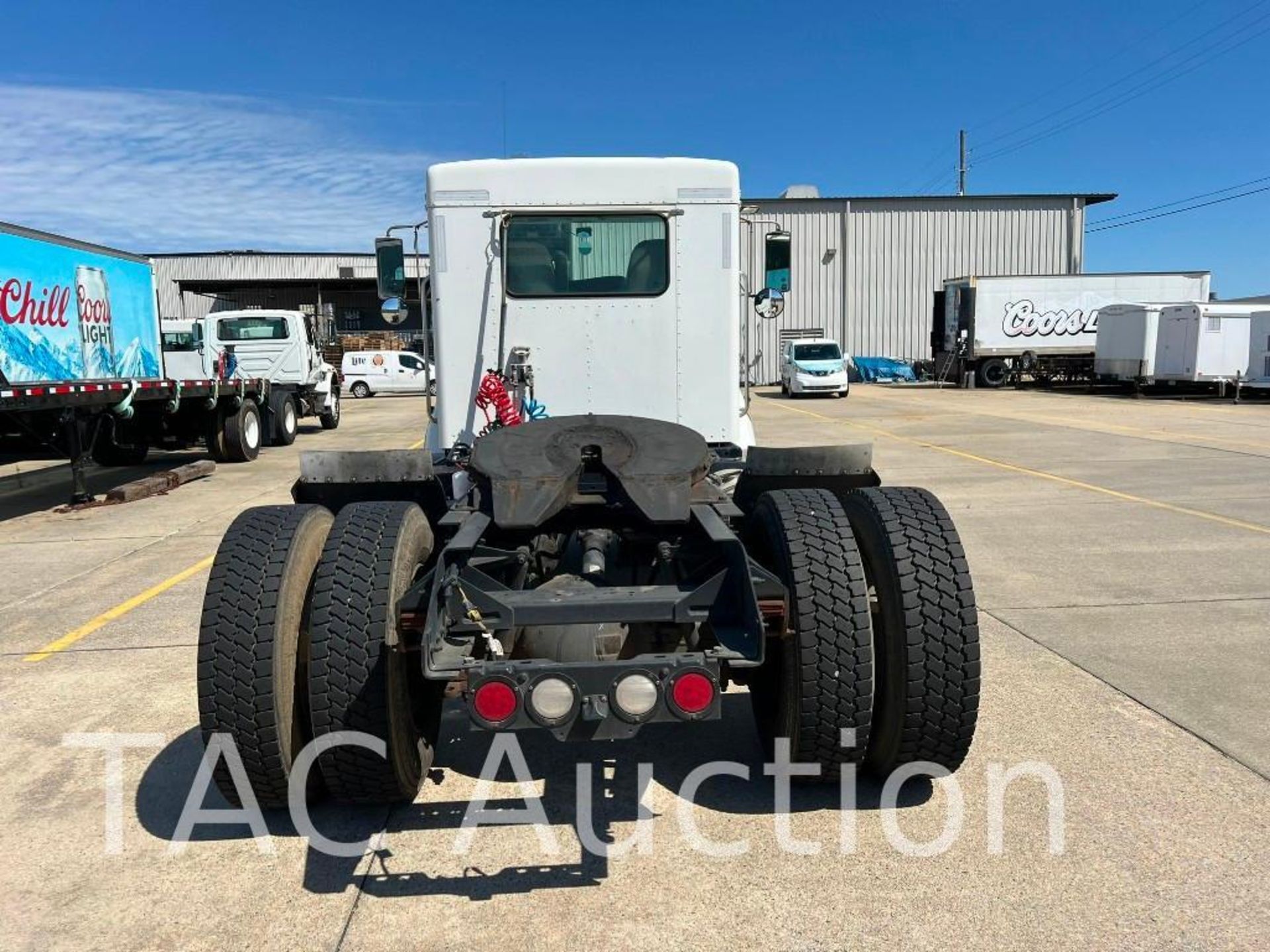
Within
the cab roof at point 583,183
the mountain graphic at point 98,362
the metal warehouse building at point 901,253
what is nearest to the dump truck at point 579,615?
the cab roof at point 583,183

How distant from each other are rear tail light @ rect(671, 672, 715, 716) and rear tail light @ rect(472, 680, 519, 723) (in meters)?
0.46

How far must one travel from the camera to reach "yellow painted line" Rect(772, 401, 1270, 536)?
27.3 ft

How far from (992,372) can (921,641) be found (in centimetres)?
3224

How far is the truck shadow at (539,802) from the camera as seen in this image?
2982 mm

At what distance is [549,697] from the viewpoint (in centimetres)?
271

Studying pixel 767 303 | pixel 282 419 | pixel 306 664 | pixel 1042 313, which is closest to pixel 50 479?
pixel 282 419

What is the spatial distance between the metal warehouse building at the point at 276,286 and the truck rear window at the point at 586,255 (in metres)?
43.0

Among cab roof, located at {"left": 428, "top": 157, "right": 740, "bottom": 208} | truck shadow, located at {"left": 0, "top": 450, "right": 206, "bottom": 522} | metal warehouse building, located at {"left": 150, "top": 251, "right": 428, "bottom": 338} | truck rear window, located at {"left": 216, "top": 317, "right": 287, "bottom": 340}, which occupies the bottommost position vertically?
truck shadow, located at {"left": 0, "top": 450, "right": 206, "bottom": 522}

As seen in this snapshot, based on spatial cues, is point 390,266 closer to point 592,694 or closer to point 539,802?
point 539,802

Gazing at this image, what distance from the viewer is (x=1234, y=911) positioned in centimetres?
269

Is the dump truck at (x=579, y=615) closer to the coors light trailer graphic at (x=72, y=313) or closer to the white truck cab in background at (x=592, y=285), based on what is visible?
the white truck cab in background at (x=592, y=285)

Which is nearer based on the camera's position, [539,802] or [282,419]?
[539,802]

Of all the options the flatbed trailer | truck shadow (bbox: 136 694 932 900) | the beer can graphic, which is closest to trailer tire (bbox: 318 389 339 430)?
the flatbed trailer

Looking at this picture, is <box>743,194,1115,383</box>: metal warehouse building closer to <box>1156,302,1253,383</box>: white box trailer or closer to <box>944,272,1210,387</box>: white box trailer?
<box>944,272,1210,387</box>: white box trailer
